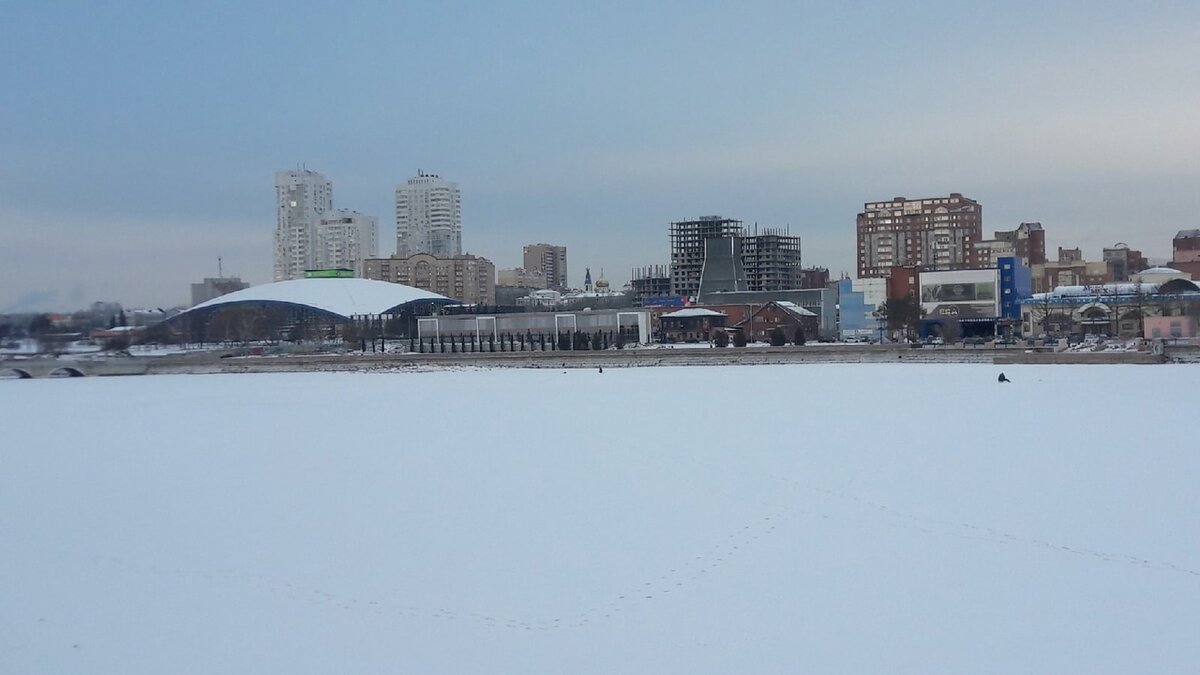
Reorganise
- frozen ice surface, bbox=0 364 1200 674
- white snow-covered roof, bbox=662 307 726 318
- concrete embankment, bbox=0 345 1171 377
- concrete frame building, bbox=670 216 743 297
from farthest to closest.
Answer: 1. concrete frame building, bbox=670 216 743 297
2. white snow-covered roof, bbox=662 307 726 318
3. concrete embankment, bbox=0 345 1171 377
4. frozen ice surface, bbox=0 364 1200 674

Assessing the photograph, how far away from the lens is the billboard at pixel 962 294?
50344mm

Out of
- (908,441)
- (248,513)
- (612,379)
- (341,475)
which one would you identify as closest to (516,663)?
(248,513)

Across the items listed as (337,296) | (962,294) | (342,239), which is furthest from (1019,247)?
(342,239)

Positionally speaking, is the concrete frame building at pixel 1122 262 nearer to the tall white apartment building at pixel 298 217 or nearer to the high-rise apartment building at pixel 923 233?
the high-rise apartment building at pixel 923 233

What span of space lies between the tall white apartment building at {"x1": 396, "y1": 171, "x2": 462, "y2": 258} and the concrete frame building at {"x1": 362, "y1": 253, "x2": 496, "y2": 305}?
110 ft

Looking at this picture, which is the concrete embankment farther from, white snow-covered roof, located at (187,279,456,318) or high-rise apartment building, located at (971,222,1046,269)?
high-rise apartment building, located at (971,222,1046,269)

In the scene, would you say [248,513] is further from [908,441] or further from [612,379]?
[612,379]

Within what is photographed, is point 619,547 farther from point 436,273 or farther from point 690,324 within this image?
point 436,273

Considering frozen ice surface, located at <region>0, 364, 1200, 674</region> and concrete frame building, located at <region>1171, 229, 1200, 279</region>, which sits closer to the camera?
frozen ice surface, located at <region>0, 364, 1200, 674</region>

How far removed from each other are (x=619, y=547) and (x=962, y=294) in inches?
1831

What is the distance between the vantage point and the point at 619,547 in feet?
26.7

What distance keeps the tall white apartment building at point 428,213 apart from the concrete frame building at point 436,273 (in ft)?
110

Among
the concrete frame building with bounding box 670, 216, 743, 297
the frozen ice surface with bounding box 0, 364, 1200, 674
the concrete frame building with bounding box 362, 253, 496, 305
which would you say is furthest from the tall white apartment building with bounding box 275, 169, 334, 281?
the frozen ice surface with bounding box 0, 364, 1200, 674

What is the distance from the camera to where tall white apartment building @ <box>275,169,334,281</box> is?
13225cm
